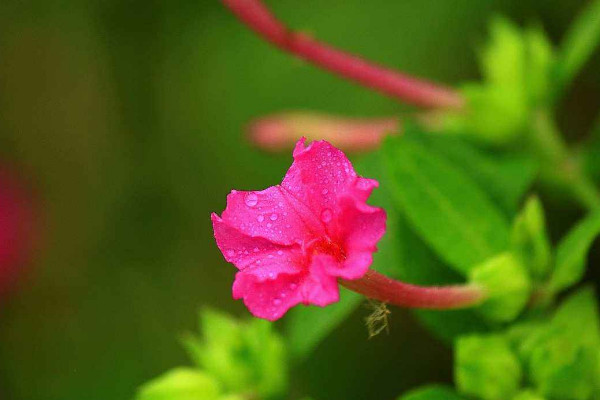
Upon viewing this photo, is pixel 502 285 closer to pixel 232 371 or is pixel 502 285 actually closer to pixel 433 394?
pixel 433 394

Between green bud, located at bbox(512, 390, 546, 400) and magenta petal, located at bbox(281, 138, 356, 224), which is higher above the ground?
magenta petal, located at bbox(281, 138, 356, 224)

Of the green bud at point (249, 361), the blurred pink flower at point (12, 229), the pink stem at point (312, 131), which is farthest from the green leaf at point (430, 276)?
the blurred pink flower at point (12, 229)

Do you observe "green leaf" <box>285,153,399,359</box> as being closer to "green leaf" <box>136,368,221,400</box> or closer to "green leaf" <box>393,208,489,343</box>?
"green leaf" <box>393,208,489,343</box>

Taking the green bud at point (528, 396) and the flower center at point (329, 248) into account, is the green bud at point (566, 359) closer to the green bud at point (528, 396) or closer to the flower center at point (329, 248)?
the green bud at point (528, 396)

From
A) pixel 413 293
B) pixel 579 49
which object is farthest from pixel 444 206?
pixel 579 49

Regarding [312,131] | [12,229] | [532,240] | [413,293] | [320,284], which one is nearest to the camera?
[320,284]

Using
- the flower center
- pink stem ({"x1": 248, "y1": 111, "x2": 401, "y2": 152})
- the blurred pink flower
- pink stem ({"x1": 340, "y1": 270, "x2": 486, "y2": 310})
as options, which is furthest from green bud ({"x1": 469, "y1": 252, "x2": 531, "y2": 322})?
the blurred pink flower
